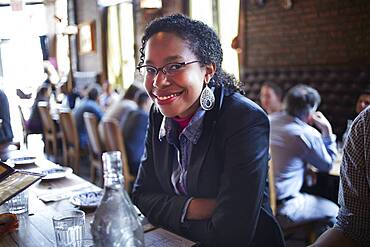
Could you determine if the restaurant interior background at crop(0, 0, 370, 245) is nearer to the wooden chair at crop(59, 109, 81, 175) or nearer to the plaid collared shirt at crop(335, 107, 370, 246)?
the wooden chair at crop(59, 109, 81, 175)

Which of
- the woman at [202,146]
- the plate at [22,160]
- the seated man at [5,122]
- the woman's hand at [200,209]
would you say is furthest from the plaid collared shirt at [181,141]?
the seated man at [5,122]

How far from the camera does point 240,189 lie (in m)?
1.33

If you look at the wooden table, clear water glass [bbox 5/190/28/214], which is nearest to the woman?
the wooden table

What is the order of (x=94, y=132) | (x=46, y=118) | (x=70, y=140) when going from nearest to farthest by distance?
(x=94, y=132) → (x=70, y=140) → (x=46, y=118)

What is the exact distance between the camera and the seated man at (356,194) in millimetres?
1235

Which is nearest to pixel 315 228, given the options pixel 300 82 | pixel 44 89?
pixel 300 82

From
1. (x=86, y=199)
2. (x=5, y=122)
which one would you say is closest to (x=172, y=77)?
(x=86, y=199)

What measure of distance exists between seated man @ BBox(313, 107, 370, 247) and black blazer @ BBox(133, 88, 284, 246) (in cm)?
23

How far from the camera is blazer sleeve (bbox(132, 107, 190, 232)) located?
4.54 ft

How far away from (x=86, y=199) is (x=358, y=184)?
2.99ft

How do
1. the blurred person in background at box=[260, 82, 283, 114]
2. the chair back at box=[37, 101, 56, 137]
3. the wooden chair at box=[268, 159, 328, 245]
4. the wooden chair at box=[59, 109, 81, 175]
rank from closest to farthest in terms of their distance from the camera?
the wooden chair at box=[268, 159, 328, 245] < the blurred person in background at box=[260, 82, 283, 114] < the wooden chair at box=[59, 109, 81, 175] < the chair back at box=[37, 101, 56, 137]

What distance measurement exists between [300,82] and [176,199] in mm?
3769

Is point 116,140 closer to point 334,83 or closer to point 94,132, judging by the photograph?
point 94,132

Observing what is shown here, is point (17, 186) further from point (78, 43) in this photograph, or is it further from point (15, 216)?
point (78, 43)
